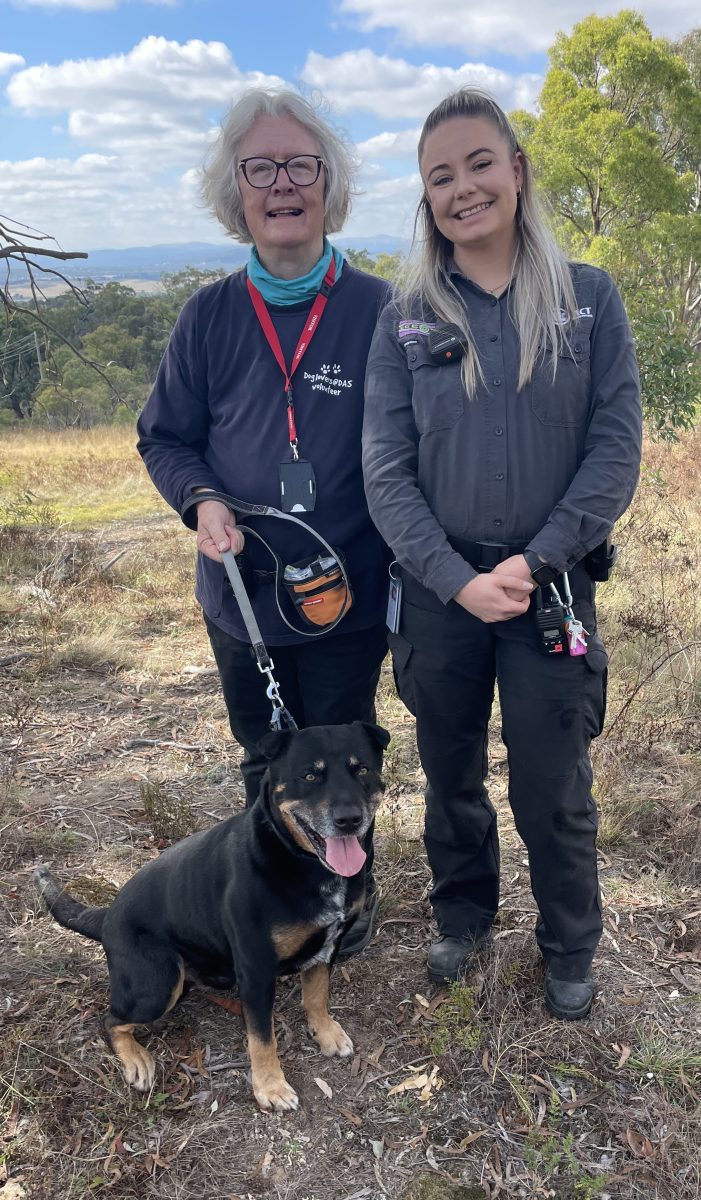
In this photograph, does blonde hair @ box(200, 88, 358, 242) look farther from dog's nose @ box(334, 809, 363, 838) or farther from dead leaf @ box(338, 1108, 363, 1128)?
dead leaf @ box(338, 1108, 363, 1128)

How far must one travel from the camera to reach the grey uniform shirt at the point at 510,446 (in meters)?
2.31

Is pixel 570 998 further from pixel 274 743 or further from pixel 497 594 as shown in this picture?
pixel 497 594

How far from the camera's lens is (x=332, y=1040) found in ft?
8.88

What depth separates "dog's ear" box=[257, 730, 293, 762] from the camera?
2.50 meters

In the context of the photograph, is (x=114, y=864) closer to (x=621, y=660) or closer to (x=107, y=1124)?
(x=107, y=1124)

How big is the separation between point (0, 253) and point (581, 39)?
25.8 metres

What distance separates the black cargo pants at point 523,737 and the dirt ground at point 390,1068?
315mm

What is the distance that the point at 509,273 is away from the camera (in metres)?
2.48

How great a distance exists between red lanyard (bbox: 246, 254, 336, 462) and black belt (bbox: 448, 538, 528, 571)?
2.27 ft

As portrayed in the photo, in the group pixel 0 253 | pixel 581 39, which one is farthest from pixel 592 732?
pixel 581 39

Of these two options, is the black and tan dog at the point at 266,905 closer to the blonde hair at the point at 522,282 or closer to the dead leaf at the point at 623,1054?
the dead leaf at the point at 623,1054

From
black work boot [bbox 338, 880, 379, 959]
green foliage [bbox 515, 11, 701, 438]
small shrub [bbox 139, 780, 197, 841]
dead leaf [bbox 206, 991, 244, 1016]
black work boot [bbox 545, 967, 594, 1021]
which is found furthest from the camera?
green foliage [bbox 515, 11, 701, 438]

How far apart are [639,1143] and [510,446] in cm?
200

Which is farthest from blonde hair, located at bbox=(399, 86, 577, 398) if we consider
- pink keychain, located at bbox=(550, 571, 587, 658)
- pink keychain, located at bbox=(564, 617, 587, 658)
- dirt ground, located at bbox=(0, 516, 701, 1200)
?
dirt ground, located at bbox=(0, 516, 701, 1200)
